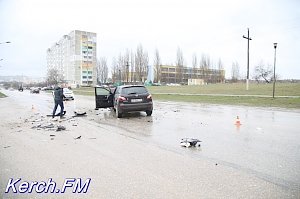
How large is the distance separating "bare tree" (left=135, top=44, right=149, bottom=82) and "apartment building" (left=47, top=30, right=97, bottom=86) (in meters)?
49.9

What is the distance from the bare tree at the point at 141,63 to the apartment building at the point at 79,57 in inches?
1965

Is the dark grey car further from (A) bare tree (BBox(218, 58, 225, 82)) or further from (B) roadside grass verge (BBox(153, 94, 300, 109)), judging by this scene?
(A) bare tree (BBox(218, 58, 225, 82))

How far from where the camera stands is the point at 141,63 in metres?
74.5

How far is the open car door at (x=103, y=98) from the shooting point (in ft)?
52.1

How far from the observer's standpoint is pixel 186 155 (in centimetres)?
599

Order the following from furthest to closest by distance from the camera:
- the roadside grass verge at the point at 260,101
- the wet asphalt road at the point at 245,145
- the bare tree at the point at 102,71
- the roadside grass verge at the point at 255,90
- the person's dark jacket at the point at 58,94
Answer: the bare tree at the point at 102,71
the roadside grass verge at the point at 255,90
the roadside grass verge at the point at 260,101
the person's dark jacket at the point at 58,94
the wet asphalt road at the point at 245,145

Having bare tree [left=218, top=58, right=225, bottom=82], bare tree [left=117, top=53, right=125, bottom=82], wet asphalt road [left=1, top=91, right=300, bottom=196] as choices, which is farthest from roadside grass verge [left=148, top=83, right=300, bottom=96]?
bare tree [left=218, top=58, right=225, bottom=82]

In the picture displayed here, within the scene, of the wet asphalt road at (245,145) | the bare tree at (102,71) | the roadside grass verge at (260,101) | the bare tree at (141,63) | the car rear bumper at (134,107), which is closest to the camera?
the wet asphalt road at (245,145)

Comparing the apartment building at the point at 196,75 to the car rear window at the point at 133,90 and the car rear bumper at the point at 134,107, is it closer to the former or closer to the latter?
the car rear window at the point at 133,90

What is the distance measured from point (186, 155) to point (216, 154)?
66 centimetres

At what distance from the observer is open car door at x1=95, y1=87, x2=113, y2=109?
15.9 metres

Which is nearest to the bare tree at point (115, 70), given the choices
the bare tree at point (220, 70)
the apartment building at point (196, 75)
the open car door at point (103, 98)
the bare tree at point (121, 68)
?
the bare tree at point (121, 68)

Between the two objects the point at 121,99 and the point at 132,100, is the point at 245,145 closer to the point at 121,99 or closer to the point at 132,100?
the point at 132,100

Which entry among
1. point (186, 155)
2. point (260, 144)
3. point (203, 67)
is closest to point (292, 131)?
point (260, 144)
